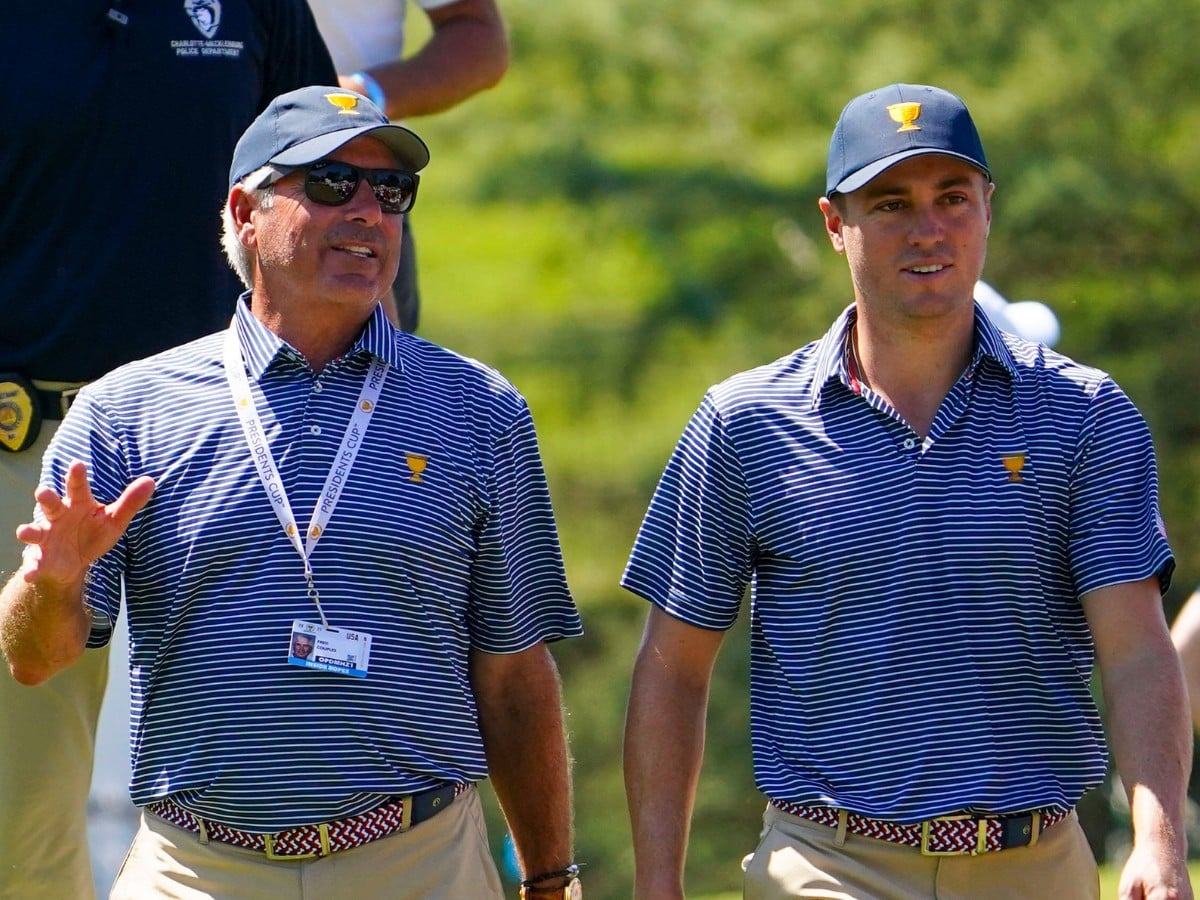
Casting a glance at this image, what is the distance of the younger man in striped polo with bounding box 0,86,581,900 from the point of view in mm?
3830

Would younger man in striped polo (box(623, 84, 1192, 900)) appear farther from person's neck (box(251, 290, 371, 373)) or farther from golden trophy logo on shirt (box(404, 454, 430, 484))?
person's neck (box(251, 290, 371, 373))

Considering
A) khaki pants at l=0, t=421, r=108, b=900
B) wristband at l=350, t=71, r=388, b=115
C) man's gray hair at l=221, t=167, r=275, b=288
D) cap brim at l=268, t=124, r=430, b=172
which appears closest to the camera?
cap brim at l=268, t=124, r=430, b=172

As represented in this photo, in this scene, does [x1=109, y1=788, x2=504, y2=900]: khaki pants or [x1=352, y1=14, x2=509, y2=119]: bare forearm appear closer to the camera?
[x1=109, y1=788, x2=504, y2=900]: khaki pants

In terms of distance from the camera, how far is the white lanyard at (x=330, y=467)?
388 cm

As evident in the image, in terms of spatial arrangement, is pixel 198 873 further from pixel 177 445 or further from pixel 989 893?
pixel 989 893

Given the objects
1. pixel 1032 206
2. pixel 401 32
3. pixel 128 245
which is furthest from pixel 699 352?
pixel 128 245

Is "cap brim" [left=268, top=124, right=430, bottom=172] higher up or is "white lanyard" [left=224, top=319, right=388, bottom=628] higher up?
"cap brim" [left=268, top=124, right=430, bottom=172]

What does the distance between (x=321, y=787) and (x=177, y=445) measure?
0.75 m

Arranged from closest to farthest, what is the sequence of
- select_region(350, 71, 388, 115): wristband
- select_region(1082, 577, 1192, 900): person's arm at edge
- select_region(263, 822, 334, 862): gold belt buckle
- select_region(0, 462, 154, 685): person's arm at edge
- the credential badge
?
select_region(0, 462, 154, 685): person's arm at edge < select_region(1082, 577, 1192, 900): person's arm at edge < select_region(263, 822, 334, 862): gold belt buckle < the credential badge < select_region(350, 71, 388, 115): wristband

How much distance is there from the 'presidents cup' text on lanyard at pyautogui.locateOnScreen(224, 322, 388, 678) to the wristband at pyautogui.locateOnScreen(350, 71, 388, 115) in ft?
4.43

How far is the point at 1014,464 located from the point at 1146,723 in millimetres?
566

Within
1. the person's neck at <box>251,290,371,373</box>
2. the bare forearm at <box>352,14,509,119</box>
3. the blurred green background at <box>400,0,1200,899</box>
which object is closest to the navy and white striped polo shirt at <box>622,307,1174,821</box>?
the person's neck at <box>251,290,371,373</box>

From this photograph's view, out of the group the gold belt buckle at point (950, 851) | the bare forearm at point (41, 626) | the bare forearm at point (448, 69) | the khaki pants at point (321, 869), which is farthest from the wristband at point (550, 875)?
the bare forearm at point (448, 69)

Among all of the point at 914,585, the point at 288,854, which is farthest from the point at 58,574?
the point at 914,585
